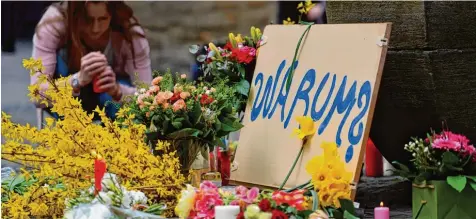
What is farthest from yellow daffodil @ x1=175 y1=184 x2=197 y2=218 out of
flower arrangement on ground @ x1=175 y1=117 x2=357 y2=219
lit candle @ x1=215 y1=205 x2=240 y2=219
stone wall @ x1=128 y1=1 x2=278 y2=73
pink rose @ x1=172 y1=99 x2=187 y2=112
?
stone wall @ x1=128 y1=1 x2=278 y2=73

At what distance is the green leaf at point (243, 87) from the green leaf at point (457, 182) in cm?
88

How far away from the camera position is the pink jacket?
5.62 m

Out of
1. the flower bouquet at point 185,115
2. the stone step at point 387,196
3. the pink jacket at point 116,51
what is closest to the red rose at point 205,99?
the flower bouquet at point 185,115

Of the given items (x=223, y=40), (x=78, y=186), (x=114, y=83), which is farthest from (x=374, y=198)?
(x=114, y=83)

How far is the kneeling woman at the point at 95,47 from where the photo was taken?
18.5 feet

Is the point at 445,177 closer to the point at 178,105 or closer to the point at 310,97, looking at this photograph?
the point at 310,97

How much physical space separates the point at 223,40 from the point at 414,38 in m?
2.32

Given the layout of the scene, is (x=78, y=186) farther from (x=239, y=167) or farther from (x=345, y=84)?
(x=345, y=84)

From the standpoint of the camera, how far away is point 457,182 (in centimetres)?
292

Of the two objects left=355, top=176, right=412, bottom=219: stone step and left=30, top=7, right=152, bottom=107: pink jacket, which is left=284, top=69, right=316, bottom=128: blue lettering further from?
left=30, top=7, right=152, bottom=107: pink jacket

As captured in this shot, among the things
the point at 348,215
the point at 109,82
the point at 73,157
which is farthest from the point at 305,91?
the point at 109,82

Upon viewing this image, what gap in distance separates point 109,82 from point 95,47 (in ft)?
0.67

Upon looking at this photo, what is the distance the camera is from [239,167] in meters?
3.53

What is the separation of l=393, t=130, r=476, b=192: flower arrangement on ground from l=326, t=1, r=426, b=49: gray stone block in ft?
1.17
